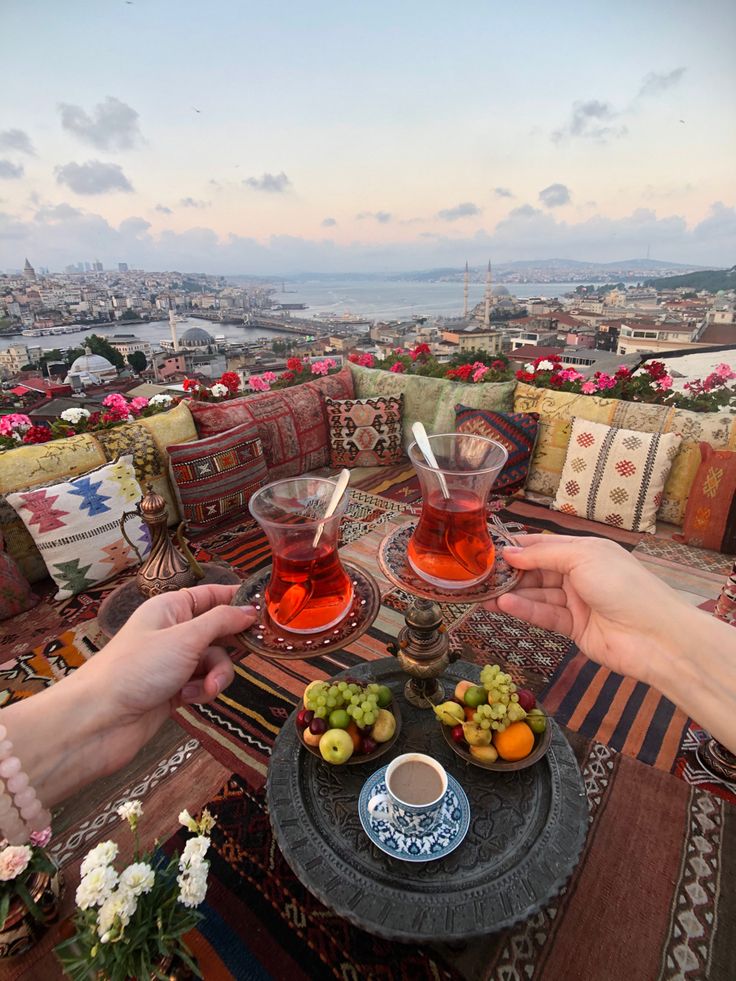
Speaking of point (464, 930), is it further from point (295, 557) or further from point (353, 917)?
point (295, 557)

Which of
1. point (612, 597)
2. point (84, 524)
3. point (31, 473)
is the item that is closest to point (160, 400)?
point (31, 473)

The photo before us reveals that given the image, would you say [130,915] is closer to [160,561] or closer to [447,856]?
[447,856]

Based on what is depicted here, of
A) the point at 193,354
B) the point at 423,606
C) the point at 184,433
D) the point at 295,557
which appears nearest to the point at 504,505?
the point at 423,606

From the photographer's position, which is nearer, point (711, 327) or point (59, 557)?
point (59, 557)

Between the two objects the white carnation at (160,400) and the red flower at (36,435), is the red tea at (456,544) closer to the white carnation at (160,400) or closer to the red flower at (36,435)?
the red flower at (36,435)

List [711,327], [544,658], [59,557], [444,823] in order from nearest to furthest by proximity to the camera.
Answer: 1. [444,823]
2. [544,658]
3. [59,557]
4. [711,327]

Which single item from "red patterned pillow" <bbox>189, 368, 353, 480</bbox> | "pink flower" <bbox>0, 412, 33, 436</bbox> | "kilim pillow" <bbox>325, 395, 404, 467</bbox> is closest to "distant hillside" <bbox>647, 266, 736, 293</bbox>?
"kilim pillow" <bbox>325, 395, 404, 467</bbox>

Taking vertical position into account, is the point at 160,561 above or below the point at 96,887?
below
